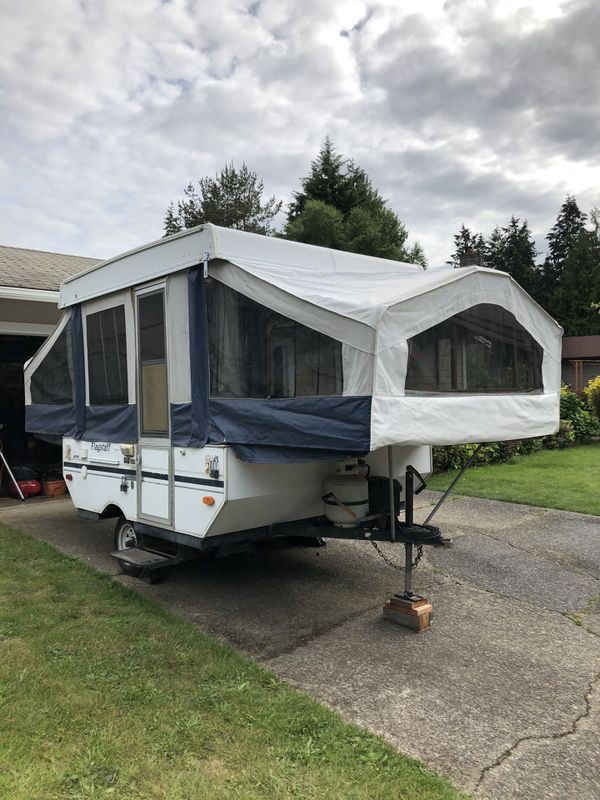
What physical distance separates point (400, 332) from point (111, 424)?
3.02 m

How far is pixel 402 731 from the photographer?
9.84 ft

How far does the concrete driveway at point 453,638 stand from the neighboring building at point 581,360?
1809cm

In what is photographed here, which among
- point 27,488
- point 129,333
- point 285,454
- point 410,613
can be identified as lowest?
point 410,613

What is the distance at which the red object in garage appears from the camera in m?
9.16

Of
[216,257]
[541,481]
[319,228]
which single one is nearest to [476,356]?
[216,257]

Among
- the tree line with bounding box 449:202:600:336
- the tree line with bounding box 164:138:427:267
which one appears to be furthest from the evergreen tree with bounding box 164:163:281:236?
the tree line with bounding box 449:202:600:336

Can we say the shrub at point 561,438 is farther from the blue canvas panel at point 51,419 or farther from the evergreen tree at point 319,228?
the evergreen tree at point 319,228

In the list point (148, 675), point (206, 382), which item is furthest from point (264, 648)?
point (206, 382)

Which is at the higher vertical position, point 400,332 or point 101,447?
point 400,332

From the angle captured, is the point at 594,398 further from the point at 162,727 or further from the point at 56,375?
the point at 162,727

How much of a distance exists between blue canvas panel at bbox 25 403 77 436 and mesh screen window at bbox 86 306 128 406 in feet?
1.56

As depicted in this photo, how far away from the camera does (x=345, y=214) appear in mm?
24859

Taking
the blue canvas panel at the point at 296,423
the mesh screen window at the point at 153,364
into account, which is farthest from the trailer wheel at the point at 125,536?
the blue canvas panel at the point at 296,423

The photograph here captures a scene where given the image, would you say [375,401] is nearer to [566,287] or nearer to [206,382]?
[206,382]
